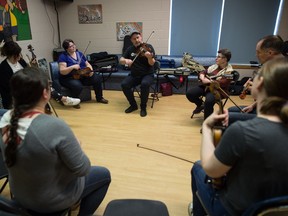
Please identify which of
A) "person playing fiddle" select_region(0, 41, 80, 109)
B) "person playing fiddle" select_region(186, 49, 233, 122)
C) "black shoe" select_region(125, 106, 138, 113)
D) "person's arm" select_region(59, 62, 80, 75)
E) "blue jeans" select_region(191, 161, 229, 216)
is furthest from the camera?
"person's arm" select_region(59, 62, 80, 75)

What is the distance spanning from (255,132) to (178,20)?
442 centimetres

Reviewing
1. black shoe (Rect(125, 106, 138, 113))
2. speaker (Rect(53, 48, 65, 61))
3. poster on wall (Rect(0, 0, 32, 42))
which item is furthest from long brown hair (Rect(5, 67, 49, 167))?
speaker (Rect(53, 48, 65, 61))

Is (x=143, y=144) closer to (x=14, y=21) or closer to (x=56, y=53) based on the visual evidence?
(x=14, y=21)

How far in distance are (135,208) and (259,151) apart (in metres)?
0.81

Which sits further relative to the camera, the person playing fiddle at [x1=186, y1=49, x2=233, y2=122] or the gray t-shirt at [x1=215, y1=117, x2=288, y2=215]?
the person playing fiddle at [x1=186, y1=49, x2=233, y2=122]

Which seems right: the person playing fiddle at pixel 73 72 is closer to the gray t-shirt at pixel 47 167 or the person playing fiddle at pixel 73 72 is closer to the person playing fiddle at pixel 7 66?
the person playing fiddle at pixel 7 66

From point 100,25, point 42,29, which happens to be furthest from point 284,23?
point 42,29

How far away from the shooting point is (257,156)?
809 millimetres

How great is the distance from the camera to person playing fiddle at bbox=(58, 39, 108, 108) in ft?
Result: 12.0

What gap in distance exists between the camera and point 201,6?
4.58 metres

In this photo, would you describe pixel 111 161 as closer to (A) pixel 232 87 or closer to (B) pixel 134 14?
(A) pixel 232 87

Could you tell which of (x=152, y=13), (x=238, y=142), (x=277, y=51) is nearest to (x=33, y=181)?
(x=238, y=142)

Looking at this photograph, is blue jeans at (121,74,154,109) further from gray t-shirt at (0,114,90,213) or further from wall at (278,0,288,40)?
wall at (278,0,288,40)

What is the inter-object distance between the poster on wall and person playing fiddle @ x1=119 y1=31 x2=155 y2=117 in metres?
2.03
